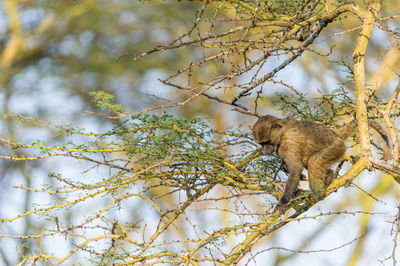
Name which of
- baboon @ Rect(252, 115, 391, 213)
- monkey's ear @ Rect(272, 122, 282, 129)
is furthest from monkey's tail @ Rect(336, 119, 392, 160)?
monkey's ear @ Rect(272, 122, 282, 129)

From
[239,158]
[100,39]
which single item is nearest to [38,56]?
[100,39]

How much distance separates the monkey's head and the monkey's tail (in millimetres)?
487

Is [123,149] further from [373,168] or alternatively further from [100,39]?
[100,39]

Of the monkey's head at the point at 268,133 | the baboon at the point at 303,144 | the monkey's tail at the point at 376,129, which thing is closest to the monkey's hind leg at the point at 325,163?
the baboon at the point at 303,144

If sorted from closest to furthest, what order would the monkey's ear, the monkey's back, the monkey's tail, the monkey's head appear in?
the monkey's tail, the monkey's head, the monkey's back, the monkey's ear

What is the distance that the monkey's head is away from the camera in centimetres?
399

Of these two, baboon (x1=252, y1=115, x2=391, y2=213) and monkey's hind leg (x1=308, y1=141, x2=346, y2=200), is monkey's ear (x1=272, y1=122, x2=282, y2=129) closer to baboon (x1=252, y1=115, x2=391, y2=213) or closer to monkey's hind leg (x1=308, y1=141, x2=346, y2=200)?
baboon (x1=252, y1=115, x2=391, y2=213)

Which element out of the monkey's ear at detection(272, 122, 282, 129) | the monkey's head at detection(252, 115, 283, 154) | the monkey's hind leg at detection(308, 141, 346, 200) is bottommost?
the monkey's hind leg at detection(308, 141, 346, 200)

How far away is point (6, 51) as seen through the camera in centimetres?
1145

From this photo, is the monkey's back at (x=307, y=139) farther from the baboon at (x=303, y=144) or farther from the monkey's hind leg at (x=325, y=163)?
the monkey's hind leg at (x=325, y=163)

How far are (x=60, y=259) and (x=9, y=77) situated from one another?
30.5 feet

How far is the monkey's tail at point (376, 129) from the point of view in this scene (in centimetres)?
362

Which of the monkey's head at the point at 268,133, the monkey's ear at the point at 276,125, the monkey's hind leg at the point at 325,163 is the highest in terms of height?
the monkey's ear at the point at 276,125

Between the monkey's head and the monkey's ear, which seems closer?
the monkey's head
